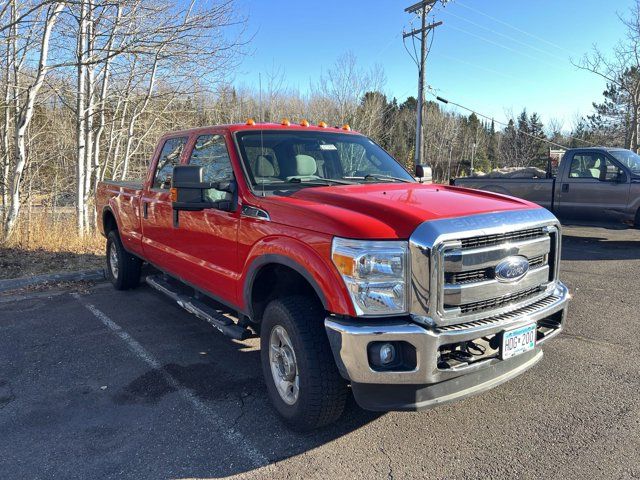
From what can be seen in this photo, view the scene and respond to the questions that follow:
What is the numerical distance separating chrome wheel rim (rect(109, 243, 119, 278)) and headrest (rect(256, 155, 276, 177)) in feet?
12.5

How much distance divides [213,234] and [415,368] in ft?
7.22

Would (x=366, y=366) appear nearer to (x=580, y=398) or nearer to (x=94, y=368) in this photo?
(x=580, y=398)

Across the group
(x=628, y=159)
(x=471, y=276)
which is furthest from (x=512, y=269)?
(x=628, y=159)

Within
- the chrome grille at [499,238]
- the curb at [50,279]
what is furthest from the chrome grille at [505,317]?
the curb at [50,279]

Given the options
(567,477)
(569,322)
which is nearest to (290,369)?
(567,477)

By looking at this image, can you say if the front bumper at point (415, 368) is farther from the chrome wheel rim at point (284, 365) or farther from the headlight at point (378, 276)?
the chrome wheel rim at point (284, 365)

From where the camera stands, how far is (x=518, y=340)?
9.61 feet

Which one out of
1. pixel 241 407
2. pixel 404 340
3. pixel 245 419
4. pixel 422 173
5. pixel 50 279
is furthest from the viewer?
pixel 50 279

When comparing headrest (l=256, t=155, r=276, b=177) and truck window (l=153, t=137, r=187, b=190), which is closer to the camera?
headrest (l=256, t=155, r=276, b=177)

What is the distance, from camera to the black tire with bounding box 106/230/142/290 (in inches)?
260

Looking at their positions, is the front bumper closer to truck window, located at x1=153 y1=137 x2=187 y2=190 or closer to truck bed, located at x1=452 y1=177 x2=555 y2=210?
truck window, located at x1=153 y1=137 x2=187 y2=190

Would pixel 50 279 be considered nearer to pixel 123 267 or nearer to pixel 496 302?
pixel 123 267

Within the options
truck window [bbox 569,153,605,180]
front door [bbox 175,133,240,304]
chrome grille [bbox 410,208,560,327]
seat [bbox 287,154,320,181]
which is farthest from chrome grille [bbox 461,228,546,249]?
truck window [bbox 569,153,605,180]

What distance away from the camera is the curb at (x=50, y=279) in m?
6.97
